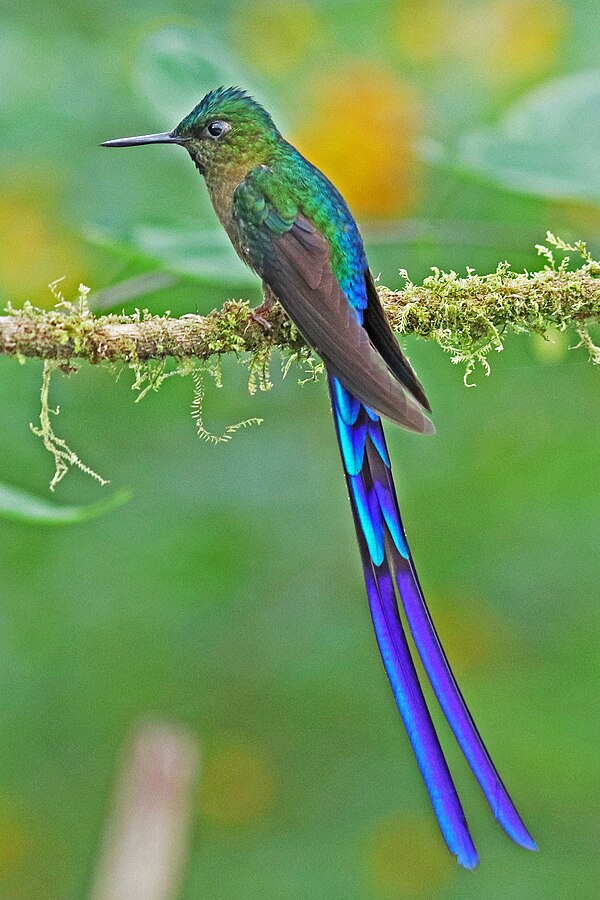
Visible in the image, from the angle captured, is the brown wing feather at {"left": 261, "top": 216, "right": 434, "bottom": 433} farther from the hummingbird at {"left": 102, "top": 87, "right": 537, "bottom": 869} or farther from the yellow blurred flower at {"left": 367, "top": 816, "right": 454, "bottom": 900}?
the yellow blurred flower at {"left": 367, "top": 816, "right": 454, "bottom": 900}

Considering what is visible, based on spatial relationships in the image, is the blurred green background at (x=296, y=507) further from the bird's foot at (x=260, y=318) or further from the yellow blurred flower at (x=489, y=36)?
the bird's foot at (x=260, y=318)

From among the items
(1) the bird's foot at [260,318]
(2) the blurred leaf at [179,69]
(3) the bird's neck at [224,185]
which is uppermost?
(2) the blurred leaf at [179,69]

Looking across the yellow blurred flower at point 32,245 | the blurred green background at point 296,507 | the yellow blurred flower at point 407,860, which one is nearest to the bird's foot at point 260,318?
the blurred green background at point 296,507

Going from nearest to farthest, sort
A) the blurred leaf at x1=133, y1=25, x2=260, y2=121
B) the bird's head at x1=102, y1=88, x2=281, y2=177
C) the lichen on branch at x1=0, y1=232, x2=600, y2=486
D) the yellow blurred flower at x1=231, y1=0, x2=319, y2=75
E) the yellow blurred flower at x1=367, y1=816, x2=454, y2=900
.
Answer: the lichen on branch at x1=0, y1=232, x2=600, y2=486 → the blurred leaf at x1=133, y1=25, x2=260, y2=121 → the bird's head at x1=102, y1=88, x2=281, y2=177 → the yellow blurred flower at x1=231, y1=0, x2=319, y2=75 → the yellow blurred flower at x1=367, y1=816, x2=454, y2=900

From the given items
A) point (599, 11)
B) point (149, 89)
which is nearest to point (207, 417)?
point (149, 89)

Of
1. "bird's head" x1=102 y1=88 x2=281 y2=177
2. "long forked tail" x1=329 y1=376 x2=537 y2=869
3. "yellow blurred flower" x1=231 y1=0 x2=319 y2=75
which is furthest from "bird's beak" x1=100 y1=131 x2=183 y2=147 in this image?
"yellow blurred flower" x1=231 y1=0 x2=319 y2=75
